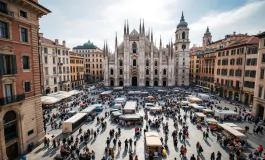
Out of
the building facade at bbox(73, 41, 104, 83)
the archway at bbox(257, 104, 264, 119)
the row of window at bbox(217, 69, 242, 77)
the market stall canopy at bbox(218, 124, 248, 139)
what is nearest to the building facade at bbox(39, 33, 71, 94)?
the building facade at bbox(73, 41, 104, 83)

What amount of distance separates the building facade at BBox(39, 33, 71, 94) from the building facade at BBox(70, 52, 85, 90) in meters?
3.95

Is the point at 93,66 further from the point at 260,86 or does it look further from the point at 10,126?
the point at 260,86

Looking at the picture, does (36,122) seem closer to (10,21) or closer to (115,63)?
(10,21)

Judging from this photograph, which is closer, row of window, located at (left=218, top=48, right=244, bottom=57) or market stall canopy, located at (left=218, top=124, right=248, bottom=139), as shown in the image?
market stall canopy, located at (left=218, top=124, right=248, bottom=139)

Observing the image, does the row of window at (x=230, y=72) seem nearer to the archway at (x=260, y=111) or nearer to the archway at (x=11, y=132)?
the archway at (x=260, y=111)

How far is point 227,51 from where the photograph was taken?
4000 centimetres

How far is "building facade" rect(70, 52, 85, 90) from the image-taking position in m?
51.6

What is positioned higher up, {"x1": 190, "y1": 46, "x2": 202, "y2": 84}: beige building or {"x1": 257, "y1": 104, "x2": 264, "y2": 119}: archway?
{"x1": 190, "y1": 46, "x2": 202, "y2": 84}: beige building

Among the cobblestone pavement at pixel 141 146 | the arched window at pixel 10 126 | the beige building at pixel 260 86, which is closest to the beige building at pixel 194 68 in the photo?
the beige building at pixel 260 86

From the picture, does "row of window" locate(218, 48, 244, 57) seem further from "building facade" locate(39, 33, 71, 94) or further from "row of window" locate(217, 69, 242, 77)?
"building facade" locate(39, 33, 71, 94)

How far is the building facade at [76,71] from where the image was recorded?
5162 cm

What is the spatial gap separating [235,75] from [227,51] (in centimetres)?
750

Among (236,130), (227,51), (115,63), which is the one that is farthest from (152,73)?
(236,130)

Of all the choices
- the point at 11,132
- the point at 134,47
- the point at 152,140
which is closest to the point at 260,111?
the point at 152,140
